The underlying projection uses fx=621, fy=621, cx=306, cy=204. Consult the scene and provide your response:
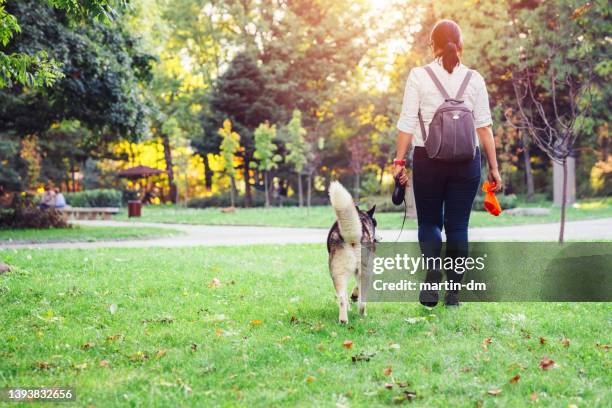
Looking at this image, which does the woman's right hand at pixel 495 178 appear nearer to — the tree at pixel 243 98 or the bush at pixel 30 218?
the bush at pixel 30 218

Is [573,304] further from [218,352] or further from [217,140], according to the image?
[217,140]

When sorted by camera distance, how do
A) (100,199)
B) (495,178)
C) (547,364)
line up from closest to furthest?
(547,364)
(495,178)
(100,199)

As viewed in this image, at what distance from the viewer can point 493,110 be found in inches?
949

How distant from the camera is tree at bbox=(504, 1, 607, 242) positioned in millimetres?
9805

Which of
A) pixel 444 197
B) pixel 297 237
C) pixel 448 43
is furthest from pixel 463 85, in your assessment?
pixel 297 237

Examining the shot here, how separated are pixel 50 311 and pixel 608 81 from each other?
22583mm

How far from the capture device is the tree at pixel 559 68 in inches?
386

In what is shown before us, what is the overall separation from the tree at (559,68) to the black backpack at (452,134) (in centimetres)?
494

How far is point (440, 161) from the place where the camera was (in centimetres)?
505

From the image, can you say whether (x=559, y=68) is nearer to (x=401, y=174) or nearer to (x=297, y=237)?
(x=297, y=237)

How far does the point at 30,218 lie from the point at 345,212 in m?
14.6

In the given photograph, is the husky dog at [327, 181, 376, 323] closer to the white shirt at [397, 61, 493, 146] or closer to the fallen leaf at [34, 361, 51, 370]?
the white shirt at [397, 61, 493, 146]

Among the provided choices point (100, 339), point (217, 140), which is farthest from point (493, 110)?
point (100, 339)

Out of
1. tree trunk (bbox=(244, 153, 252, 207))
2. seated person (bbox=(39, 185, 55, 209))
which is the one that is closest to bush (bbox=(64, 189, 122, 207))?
tree trunk (bbox=(244, 153, 252, 207))
